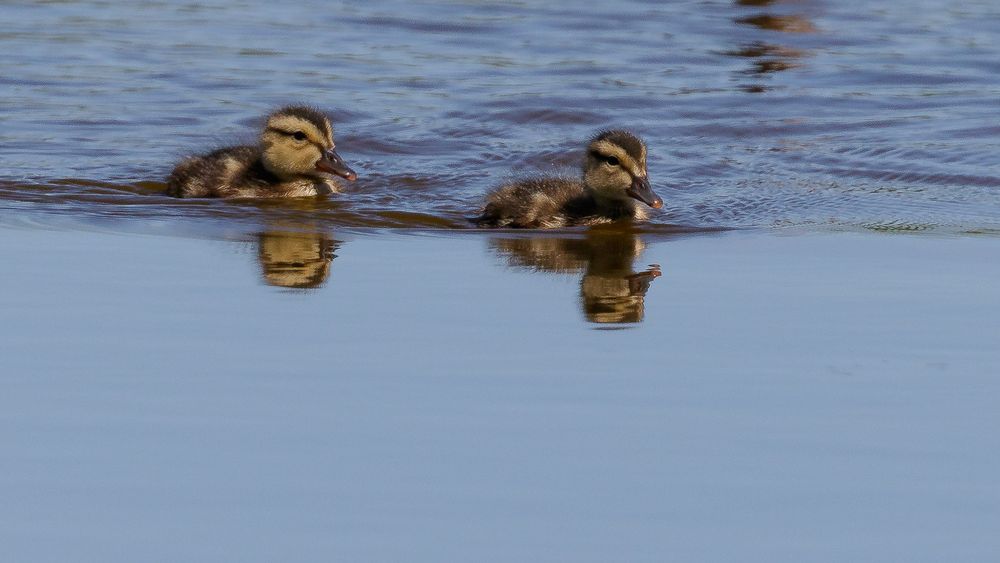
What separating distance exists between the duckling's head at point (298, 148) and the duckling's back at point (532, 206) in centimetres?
96

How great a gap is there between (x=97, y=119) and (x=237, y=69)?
2.03m

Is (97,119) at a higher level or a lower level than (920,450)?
higher

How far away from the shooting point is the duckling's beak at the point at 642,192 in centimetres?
805

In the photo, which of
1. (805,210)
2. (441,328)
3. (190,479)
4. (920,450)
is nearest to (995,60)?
(805,210)

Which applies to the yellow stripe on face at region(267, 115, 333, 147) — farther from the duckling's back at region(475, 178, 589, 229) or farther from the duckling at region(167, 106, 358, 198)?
the duckling's back at region(475, 178, 589, 229)

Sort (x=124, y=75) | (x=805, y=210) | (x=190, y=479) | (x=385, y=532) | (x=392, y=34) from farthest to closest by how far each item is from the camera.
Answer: (x=392, y=34) < (x=124, y=75) < (x=805, y=210) < (x=190, y=479) < (x=385, y=532)

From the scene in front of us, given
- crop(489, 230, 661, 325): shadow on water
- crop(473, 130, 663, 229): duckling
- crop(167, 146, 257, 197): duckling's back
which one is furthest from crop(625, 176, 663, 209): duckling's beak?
crop(167, 146, 257, 197): duckling's back

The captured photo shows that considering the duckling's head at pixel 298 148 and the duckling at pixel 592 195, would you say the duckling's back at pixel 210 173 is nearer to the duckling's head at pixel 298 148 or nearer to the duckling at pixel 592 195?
the duckling's head at pixel 298 148

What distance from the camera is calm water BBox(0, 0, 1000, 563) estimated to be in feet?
13.4

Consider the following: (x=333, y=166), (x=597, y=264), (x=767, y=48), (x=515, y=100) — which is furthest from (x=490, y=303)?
(x=767, y=48)

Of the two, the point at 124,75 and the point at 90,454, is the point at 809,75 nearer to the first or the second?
the point at 124,75

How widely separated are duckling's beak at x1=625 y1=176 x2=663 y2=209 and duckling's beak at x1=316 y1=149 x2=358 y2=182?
4.65 feet

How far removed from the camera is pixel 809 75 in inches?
520

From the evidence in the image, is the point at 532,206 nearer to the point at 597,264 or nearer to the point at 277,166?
the point at 597,264
